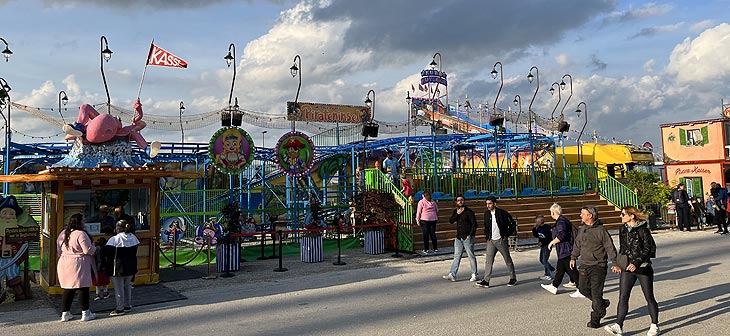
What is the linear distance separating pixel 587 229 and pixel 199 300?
6.20m

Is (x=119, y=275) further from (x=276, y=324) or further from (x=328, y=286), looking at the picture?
(x=328, y=286)

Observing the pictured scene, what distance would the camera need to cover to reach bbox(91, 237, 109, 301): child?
8.60 m

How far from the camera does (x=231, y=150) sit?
15312 millimetres

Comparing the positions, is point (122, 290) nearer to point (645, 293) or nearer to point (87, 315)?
point (87, 315)

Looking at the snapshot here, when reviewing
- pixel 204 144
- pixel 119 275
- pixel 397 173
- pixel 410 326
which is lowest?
pixel 410 326

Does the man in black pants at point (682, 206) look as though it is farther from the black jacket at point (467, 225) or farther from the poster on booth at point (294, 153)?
the poster on booth at point (294, 153)

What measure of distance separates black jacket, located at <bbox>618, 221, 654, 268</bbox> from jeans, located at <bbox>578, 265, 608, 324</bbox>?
49 cm

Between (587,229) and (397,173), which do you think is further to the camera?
(397,173)

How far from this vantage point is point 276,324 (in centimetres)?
752

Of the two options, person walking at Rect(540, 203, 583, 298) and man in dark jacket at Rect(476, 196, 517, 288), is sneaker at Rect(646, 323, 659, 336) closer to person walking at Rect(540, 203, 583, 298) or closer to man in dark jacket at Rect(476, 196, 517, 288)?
person walking at Rect(540, 203, 583, 298)

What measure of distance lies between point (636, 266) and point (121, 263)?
278 inches

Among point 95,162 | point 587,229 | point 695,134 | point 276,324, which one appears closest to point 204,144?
point 95,162

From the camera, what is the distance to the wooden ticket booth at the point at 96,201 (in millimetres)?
9969

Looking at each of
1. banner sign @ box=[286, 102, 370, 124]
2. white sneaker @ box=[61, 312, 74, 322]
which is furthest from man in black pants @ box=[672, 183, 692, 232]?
white sneaker @ box=[61, 312, 74, 322]
